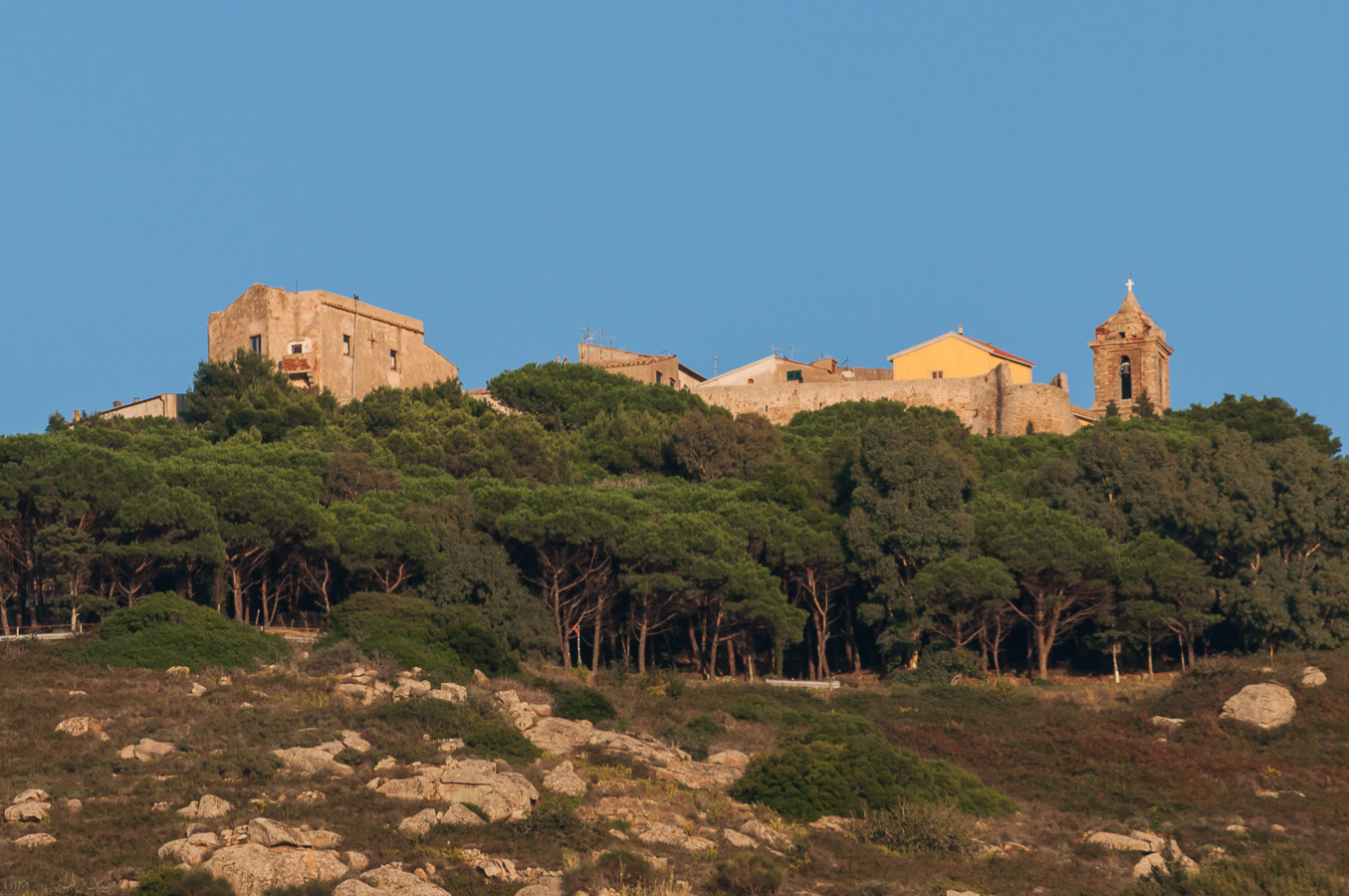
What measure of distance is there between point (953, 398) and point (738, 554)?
2966 centimetres

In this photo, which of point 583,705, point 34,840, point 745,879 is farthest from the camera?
point 583,705

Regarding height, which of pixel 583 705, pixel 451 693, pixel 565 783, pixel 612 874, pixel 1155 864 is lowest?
pixel 1155 864

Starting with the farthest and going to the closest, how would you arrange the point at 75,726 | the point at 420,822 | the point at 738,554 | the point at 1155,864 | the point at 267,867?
the point at 738,554 < the point at 75,726 < the point at 1155,864 < the point at 420,822 < the point at 267,867

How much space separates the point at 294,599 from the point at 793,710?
59.3 feet

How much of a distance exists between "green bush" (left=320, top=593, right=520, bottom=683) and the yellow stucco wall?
138 ft

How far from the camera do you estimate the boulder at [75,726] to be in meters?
27.5

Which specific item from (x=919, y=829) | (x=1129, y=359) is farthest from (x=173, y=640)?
(x=1129, y=359)

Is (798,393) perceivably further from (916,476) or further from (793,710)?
(793,710)

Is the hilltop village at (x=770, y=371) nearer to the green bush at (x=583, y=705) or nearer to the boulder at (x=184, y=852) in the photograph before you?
the green bush at (x=583, y=705)

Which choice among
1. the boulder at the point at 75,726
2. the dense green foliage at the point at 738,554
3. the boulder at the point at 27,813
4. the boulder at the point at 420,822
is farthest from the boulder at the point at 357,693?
the boulder at the point at 27,813

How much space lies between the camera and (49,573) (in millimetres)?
40844

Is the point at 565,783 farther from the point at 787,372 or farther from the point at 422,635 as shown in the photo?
the point at 787,372

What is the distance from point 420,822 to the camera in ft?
76.0

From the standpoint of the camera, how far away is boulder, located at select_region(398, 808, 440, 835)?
904 inches
